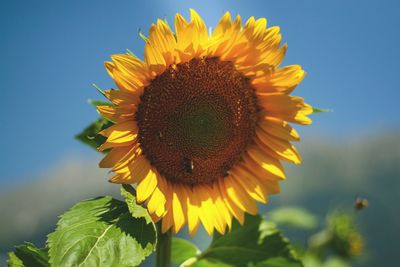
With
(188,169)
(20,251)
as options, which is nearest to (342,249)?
(188,169)

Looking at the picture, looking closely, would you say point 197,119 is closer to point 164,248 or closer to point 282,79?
point 282,79

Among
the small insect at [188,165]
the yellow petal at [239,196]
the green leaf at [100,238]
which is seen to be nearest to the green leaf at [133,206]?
the green leaf at [100,238]

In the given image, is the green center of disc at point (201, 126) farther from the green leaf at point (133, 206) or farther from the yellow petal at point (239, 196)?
the green leaf at point (133, 206)

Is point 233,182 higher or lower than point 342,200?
higher

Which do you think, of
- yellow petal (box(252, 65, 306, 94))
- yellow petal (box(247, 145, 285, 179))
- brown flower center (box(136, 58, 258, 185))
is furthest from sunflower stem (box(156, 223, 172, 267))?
yellow petal (box(252, 65, 306, 94))

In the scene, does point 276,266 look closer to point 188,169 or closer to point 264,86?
point 188,169

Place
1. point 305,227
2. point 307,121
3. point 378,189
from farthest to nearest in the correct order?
point 378,189 < point 305,227 < point 307,121

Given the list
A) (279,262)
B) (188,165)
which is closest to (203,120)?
(188,165)
